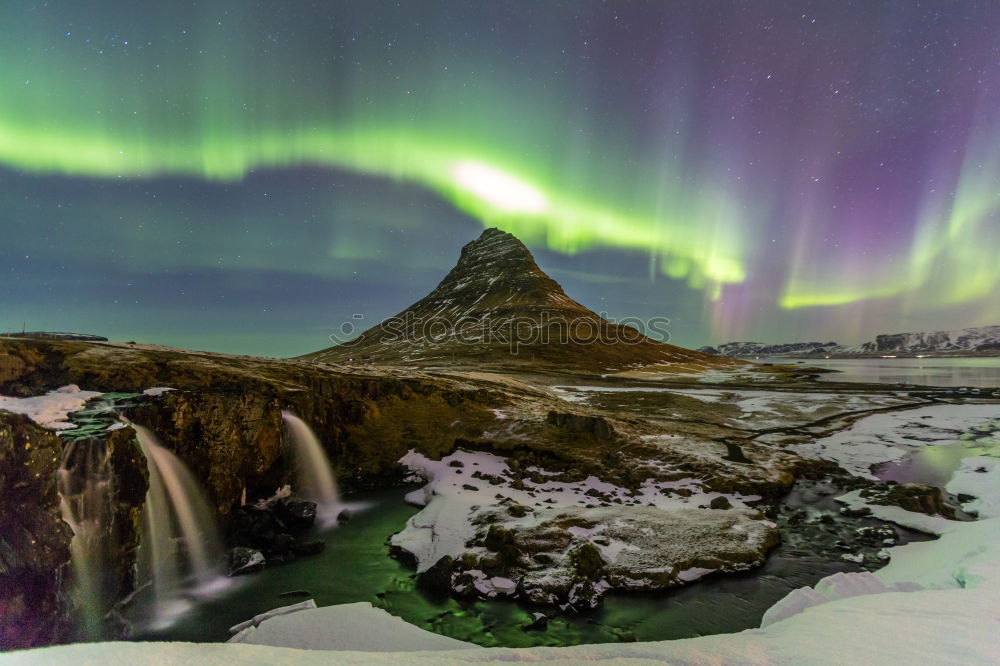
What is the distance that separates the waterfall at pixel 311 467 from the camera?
20.9 meters

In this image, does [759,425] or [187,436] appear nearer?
[187,436]

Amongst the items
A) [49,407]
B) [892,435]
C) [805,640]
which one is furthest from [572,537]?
[892,435]

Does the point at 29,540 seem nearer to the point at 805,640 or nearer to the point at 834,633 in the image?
the point at 805,640

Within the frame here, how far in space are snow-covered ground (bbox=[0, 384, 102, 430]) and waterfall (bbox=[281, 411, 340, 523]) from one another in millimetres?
8071

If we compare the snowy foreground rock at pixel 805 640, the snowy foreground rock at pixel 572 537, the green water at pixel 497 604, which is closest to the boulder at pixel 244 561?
the green water at pixel 497 604

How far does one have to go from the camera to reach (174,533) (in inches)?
581

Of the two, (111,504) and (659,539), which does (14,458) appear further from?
(659,539)

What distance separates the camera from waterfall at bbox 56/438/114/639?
427 inches

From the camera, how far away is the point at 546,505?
18609mm

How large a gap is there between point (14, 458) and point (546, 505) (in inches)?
662

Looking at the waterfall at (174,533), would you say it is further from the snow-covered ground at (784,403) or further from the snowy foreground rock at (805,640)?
the snow-covered ground at (784,403)

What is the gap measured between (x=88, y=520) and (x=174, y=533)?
12.4 ft

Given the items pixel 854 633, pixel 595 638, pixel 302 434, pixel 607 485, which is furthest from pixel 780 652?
pixel 302 434

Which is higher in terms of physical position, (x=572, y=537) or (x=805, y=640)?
(x=805, y=640)
